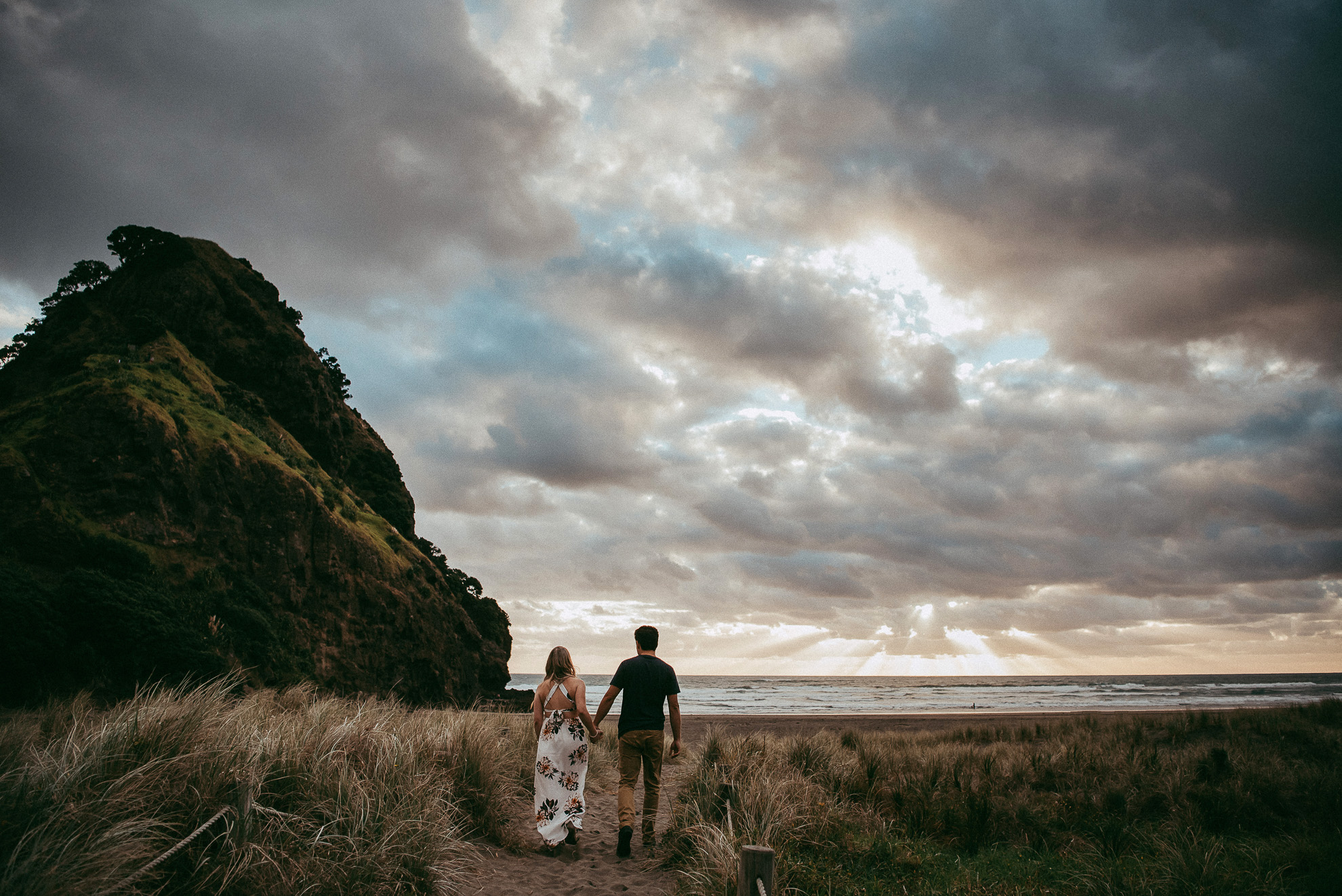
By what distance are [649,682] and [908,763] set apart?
6.15 meters

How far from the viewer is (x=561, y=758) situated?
272 inches

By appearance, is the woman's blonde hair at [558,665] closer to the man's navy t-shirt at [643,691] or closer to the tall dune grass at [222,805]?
the man's navy t-shirt at [643,691]

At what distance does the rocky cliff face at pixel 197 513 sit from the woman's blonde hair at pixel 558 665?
13.9 metres

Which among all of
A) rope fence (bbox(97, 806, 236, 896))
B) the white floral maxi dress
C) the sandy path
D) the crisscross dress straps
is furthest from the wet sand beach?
rope fence (bbox(97, 806, 236, 896))

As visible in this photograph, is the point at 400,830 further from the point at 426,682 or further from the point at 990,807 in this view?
the point at 426,682

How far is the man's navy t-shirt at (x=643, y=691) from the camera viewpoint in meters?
6.59

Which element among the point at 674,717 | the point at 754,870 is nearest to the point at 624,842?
the point at 674,717

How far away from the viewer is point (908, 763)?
1041 centimetres

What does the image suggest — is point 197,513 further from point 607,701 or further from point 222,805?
point 607,701

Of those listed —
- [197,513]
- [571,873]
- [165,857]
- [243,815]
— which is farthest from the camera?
[197,513]

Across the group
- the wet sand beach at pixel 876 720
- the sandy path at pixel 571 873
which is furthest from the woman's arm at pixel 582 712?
the wet sand beach at pixel 876 720

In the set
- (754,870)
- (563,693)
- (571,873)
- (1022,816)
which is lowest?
(571,873)

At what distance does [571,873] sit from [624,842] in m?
0.58

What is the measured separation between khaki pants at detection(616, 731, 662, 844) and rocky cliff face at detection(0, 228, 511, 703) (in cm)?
1461
